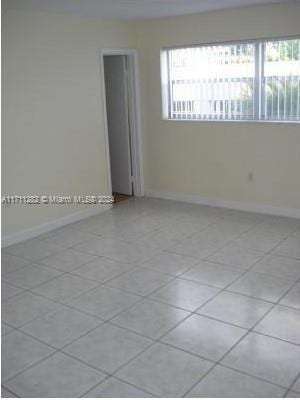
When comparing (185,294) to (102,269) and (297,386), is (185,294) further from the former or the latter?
(297,386)

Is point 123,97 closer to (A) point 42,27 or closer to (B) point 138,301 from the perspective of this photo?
(A) point 42,27

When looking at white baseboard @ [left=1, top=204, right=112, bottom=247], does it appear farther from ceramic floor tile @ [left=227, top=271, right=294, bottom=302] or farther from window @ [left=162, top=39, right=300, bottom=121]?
ceramic floor tile @ [left=227, top=271, right=294, bottom=302]

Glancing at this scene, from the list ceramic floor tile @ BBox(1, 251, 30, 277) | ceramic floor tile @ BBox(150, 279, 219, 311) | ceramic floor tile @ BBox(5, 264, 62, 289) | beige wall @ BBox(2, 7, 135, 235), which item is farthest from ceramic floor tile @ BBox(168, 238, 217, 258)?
beige wall @ BBox(2, 7, 135, 235)

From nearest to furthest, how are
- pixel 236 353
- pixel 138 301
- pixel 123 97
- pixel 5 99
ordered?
1. pixel 236 353
2. pixel 138 301
3. pixel 5 99
4. pixel 123 97

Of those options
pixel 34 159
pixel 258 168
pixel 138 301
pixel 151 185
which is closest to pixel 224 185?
pixel 258 168

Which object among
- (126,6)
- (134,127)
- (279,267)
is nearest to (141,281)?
(279,267)

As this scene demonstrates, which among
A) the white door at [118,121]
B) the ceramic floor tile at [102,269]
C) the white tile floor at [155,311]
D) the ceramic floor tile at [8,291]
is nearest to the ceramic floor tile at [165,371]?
the white tile floor at [155,311]

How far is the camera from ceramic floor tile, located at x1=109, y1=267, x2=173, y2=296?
371 cm

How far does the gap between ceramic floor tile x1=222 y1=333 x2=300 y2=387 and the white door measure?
4025mm

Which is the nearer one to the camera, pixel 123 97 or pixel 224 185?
pixel 224 185

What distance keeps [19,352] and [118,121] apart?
4.17 meters

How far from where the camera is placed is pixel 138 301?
3.51 m

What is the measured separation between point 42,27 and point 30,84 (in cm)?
62

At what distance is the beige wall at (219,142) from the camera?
517cm
